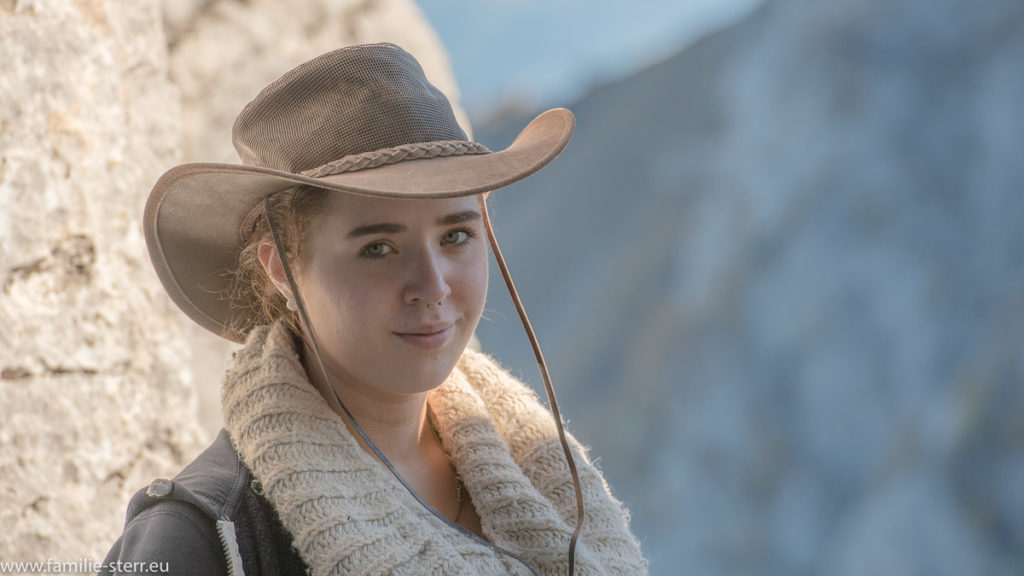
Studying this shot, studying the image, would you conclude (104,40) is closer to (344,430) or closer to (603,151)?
(344,430)

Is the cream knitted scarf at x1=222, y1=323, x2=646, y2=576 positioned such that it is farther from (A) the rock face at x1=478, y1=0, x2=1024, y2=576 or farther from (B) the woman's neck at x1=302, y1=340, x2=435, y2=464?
(A) the rock face at x1=478, y1=0, x2=1024, y2=576

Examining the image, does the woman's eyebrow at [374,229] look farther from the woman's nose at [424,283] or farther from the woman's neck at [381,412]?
the woman's neck at [381,412]

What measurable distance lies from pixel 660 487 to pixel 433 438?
1025 cm

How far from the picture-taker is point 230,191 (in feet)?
3.60

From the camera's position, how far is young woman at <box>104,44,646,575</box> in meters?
1.00

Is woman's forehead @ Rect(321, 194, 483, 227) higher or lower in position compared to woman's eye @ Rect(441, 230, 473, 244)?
lower

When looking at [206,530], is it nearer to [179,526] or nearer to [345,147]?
[179,526]

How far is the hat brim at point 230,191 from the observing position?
39.3 inches

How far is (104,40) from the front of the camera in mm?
1713

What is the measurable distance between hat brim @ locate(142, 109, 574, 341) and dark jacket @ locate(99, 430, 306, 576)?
0.27m

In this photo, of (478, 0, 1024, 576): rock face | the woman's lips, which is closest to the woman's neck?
the woman's lips

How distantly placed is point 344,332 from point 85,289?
740 mm

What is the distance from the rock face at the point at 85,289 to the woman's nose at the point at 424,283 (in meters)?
0.76

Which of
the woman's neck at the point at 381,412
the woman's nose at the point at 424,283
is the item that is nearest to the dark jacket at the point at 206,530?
the woman's neck at the point at 381,412
